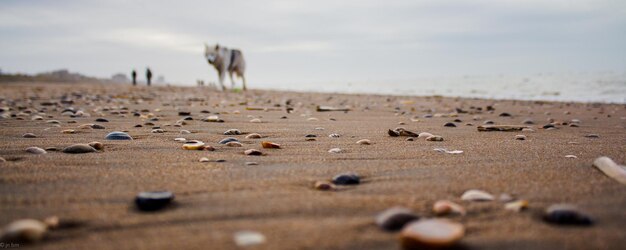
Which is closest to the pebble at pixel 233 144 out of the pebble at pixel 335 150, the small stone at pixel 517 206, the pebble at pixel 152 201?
the pebble at pixel 335 150

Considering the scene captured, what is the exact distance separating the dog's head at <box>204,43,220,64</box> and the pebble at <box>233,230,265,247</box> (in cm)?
1806

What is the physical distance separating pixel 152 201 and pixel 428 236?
35.3 inches

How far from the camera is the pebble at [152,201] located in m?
1.45

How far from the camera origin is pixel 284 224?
4.32 feet

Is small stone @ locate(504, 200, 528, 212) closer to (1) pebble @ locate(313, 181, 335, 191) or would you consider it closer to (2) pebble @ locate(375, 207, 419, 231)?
(2) pebble @ locate(375, 207, 419, 231)

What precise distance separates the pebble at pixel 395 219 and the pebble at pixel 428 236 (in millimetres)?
105

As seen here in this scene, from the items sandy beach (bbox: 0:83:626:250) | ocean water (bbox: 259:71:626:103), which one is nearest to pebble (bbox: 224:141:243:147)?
sandy beach (bbox: 0:83:626:250)

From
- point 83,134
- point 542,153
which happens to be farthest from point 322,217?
point 83,134

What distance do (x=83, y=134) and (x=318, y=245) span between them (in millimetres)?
3049

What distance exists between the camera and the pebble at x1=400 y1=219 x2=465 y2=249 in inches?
43.3

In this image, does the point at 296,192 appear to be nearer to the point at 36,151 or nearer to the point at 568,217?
the point at 568,217

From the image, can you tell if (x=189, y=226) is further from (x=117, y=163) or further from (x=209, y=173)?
(x=117, y=163)

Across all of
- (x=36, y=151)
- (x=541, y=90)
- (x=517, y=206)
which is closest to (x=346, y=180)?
(x=517, y=206)

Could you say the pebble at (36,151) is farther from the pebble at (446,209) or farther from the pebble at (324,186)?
the pebble at (446,209)
